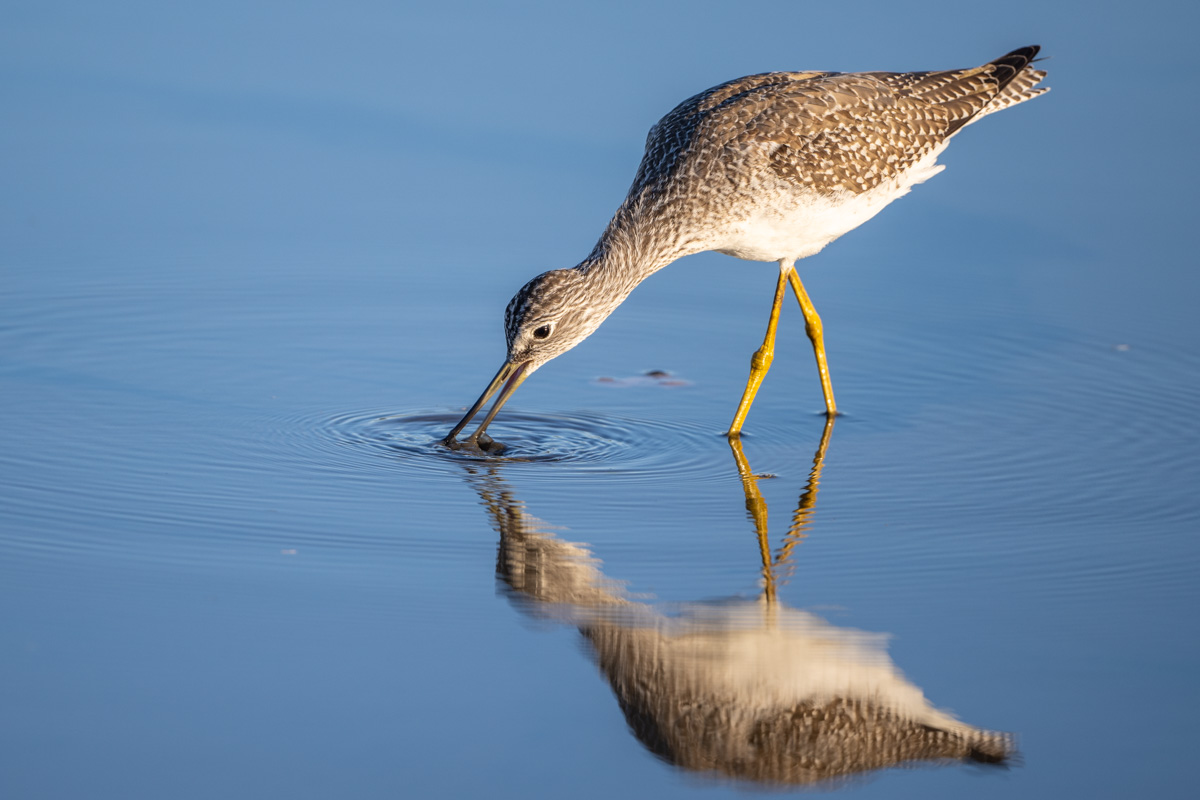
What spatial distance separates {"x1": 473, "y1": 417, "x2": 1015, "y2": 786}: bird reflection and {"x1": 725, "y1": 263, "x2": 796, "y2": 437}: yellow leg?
2.29 metres

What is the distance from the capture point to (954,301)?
1092 cm

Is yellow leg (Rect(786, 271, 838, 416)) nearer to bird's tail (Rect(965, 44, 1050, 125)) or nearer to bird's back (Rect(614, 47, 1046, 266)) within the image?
bird's back (Rect(614, 47, 1046, 266))

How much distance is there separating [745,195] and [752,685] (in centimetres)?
407

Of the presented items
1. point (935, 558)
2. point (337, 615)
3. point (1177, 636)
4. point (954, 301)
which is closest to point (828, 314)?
point (954, 301)

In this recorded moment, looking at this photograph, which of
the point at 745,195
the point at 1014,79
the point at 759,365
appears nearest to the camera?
the point at 745,195

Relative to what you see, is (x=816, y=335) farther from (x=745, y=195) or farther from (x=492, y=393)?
(x=492, y=393)

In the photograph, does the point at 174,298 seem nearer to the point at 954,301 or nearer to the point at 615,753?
the point at 954,301

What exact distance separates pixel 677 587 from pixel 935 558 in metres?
1.32

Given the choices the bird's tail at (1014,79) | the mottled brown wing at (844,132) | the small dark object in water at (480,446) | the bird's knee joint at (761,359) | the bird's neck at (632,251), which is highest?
the bird's tail at (1014,79)

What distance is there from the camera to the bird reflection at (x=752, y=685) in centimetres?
530

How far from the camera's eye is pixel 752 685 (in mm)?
5734

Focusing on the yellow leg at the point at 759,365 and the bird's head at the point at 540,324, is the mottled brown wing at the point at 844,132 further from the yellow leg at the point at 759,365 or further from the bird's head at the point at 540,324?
the bird's head at the point at 540,324

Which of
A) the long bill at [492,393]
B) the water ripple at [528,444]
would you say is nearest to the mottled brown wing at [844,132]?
the water ripple at [528,444]

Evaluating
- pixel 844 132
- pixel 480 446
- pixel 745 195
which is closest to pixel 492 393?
pixel 480 446
